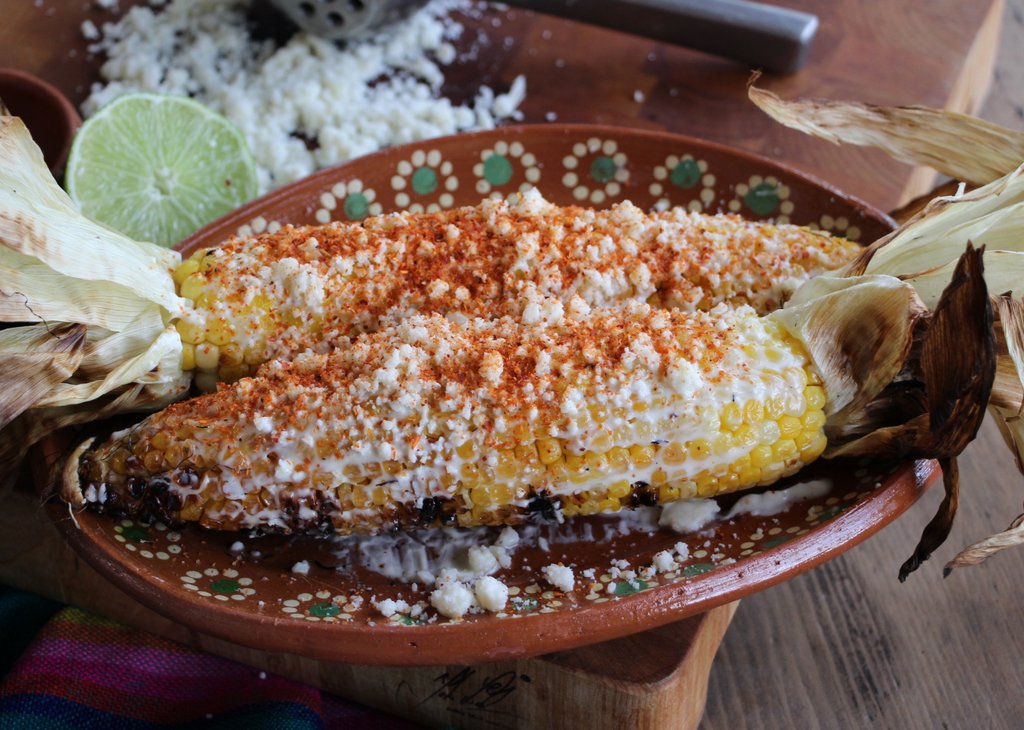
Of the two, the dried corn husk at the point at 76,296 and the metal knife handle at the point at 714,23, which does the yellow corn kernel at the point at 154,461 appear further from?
the metal knife handle at the point at 714,23

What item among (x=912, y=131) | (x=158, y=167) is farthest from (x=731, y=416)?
(x=158, y=167)

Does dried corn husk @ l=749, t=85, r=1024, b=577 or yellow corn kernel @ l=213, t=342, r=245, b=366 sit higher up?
dried corn husk @ l=749, t=85, r=1024, b=577

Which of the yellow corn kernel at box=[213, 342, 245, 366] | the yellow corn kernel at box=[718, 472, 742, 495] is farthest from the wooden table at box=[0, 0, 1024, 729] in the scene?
the yellow corn kernel at box=[213, 342, 245, 366]

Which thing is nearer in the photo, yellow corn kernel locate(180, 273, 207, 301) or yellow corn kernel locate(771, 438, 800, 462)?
yellow corn kernel locate(771, 438, 800, 462)

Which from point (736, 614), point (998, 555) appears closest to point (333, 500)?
point (736, 614)

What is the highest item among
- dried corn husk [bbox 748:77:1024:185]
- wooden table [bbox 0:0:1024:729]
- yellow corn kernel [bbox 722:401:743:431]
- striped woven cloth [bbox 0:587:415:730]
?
dried corn husk [bbox 748:77:1024:185]

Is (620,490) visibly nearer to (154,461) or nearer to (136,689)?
(154,461)

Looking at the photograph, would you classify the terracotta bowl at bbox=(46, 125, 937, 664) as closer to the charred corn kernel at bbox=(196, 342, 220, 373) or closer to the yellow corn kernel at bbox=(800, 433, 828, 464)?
the yellow corn kernel at bbox=(800, 433, 828, 464)

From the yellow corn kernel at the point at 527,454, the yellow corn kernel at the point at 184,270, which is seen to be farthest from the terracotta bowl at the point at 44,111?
the yellow corn kernel at the point at 527,454
